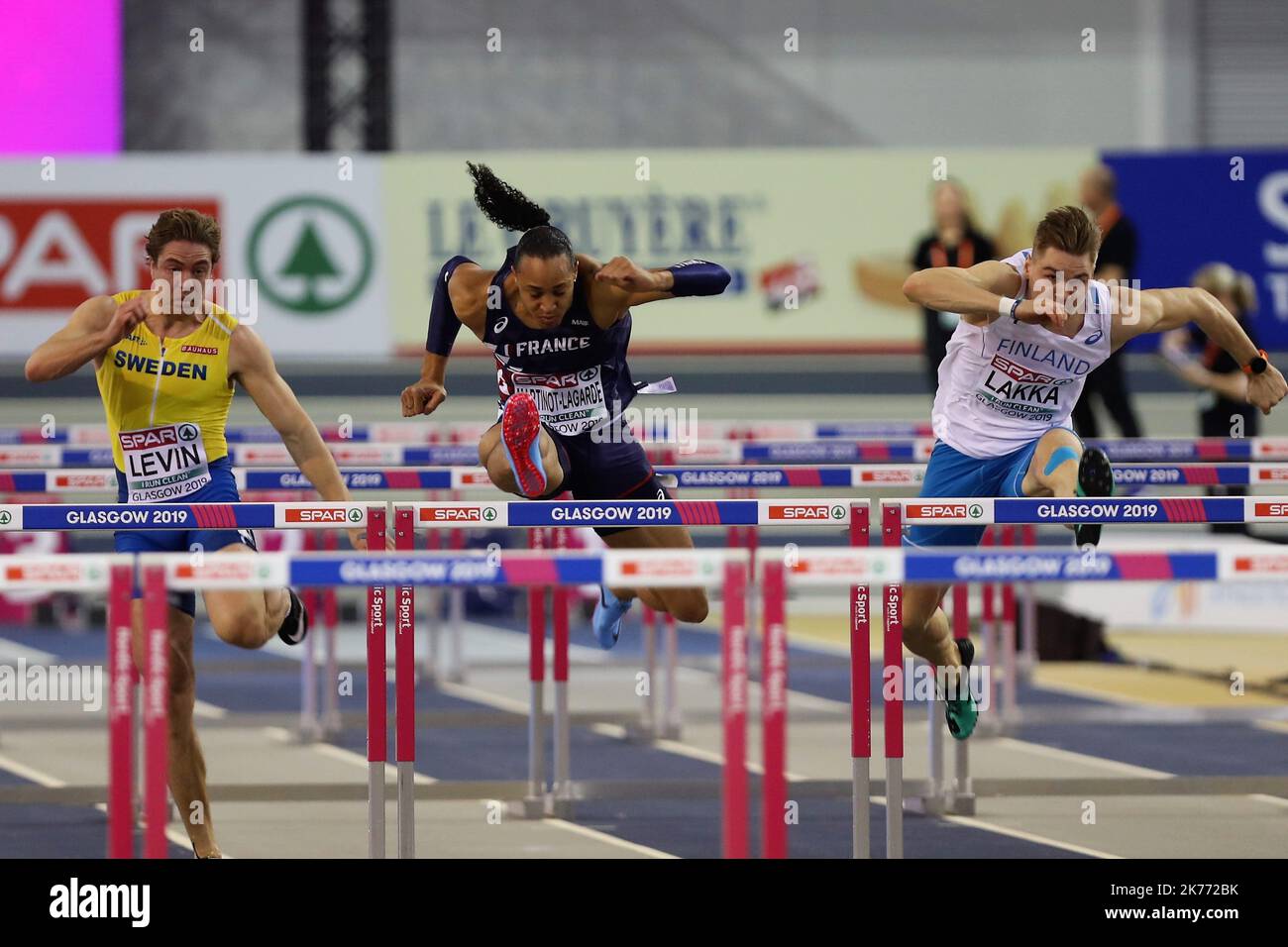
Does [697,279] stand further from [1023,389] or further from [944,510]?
[1023,389]

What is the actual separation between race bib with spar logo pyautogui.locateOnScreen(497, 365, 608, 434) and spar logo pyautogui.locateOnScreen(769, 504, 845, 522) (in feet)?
4.46

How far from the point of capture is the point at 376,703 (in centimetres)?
606

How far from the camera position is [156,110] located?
59.3 ft

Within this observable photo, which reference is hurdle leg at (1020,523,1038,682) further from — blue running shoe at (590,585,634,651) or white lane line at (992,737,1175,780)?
blue running shoe at (590,585,634,651)

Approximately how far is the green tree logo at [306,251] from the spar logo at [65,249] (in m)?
0.49

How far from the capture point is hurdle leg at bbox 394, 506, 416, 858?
6.00m

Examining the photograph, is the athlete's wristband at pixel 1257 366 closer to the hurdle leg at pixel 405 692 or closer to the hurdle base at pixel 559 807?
the hurdle leg at pixel 405 692

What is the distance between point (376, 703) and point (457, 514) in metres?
0.61

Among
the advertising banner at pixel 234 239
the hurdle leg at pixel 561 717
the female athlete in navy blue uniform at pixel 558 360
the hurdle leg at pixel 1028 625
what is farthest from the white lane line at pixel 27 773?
the advertising banner at pixel 234 239

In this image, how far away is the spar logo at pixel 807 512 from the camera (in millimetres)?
6094

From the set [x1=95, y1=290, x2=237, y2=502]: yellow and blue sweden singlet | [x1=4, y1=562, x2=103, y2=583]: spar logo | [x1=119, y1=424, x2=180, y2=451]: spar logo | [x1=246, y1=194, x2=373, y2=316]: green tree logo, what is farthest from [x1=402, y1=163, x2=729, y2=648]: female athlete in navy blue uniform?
[x1=246, y1=194, x2=373, y2=316]: green tree logo

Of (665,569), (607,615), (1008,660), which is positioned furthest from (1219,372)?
(665,569)

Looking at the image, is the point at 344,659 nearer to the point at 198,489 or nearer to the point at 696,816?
the point at 696,816
